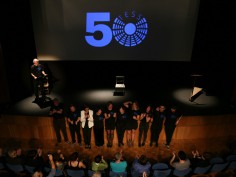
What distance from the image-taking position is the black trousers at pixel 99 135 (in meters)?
5.59

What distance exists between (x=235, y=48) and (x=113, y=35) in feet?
13.8

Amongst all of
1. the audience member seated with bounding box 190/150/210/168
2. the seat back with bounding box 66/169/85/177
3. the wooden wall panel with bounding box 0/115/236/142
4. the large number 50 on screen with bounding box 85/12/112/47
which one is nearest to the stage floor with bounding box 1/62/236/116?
the large number 50 on screen with bounding box 85/12/112/47

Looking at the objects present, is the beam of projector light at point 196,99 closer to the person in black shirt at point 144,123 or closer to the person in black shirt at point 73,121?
the person in black shirt at point 144,123

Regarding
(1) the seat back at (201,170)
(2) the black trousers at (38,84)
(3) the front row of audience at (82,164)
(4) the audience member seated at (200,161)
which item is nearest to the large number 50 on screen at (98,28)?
(2) the black trousers at (38,84)

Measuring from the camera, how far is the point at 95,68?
8.55 meters

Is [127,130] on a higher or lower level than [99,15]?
lower

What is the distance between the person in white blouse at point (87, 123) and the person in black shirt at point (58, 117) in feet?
1.76

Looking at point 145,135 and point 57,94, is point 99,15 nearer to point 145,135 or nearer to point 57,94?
point 57,94

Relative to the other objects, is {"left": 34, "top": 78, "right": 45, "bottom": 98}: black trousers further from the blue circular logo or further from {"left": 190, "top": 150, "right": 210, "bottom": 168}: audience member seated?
{"left": 190, "top": 150, "right": 210, "bottom": 168}: audience member seated

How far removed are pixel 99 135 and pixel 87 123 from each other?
19.9 inches

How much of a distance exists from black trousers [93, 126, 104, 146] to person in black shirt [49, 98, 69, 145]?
2.71 feet

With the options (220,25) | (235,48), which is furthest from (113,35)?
(235,48)

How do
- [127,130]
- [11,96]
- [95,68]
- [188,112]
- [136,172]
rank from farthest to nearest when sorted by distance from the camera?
1. [95,68]
2. [11,96]
3. [188,112]
4. [127,130]
5. [136,172]

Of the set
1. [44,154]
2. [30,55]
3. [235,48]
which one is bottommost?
[44,154]
